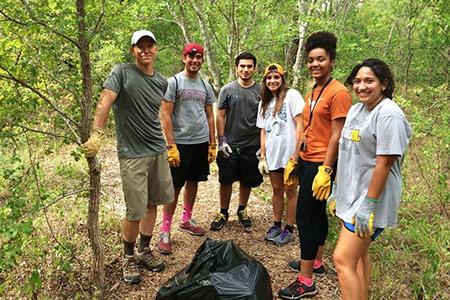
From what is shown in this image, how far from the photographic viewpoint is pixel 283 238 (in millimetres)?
3660

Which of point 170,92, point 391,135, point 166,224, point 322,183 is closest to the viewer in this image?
point 391,135

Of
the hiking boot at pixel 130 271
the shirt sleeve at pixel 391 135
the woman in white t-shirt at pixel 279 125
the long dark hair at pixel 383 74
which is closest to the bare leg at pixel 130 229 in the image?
the hiking boot at pixel 130 271

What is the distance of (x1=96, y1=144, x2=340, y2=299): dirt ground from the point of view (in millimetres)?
2939

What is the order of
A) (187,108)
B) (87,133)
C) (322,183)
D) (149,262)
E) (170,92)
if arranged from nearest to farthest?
(87,133)
(322,183)
(149,262)
(170,92)
(187,108)

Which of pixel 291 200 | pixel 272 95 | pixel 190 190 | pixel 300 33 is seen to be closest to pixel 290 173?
pixel 291 200

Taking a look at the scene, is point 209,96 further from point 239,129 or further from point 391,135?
point 391,135

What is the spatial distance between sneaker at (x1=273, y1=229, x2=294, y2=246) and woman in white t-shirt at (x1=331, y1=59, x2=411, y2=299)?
1384mm

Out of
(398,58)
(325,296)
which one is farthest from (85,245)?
(398,58)

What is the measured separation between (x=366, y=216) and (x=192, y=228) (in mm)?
2168

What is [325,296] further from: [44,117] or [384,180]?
[44,117]

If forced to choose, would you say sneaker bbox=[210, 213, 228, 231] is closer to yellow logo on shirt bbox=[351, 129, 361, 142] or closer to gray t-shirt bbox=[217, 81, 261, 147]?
gray t-shirt bbox=[217, 81, 261, 147]

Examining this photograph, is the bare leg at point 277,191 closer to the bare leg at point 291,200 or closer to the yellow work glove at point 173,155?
the bare leg at point 291,200

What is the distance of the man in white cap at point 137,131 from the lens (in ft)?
8.80

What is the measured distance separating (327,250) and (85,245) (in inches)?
89.0
